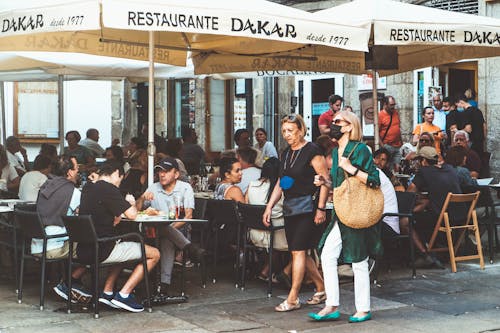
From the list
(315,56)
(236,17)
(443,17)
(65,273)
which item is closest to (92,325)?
(65,273)

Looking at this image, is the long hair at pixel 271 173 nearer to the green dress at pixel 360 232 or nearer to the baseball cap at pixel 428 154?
the green dress at pixel 360 232

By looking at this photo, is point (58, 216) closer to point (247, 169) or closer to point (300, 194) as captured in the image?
point (300, 194)

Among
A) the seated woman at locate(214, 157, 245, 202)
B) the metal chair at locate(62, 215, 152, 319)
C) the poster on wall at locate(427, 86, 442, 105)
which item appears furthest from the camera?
the poster on wall at locate(427, 86, 442, 105)

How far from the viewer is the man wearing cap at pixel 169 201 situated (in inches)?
360

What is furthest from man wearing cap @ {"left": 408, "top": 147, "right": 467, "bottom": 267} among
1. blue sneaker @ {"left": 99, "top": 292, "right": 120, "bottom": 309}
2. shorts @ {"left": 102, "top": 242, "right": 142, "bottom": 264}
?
blue sneaker @ {"left": 99, "top": 292, "right": 120, "bottom": 309}

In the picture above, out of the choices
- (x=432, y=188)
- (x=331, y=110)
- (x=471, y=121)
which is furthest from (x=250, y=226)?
(x=471, y=121)

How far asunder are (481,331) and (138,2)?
401 cm

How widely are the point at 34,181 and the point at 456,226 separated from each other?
4925mm

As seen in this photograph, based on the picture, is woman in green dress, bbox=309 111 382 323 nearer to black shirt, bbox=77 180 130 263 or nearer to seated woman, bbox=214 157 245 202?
black shirt, bbox=77 180 130 263

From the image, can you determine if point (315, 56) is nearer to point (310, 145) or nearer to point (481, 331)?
point (310, 145)

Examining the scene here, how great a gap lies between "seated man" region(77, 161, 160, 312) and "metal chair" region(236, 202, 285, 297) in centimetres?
121

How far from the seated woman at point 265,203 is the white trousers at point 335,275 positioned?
1.21m

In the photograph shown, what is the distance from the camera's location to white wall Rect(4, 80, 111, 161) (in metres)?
23.9

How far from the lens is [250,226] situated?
31.0 feet
